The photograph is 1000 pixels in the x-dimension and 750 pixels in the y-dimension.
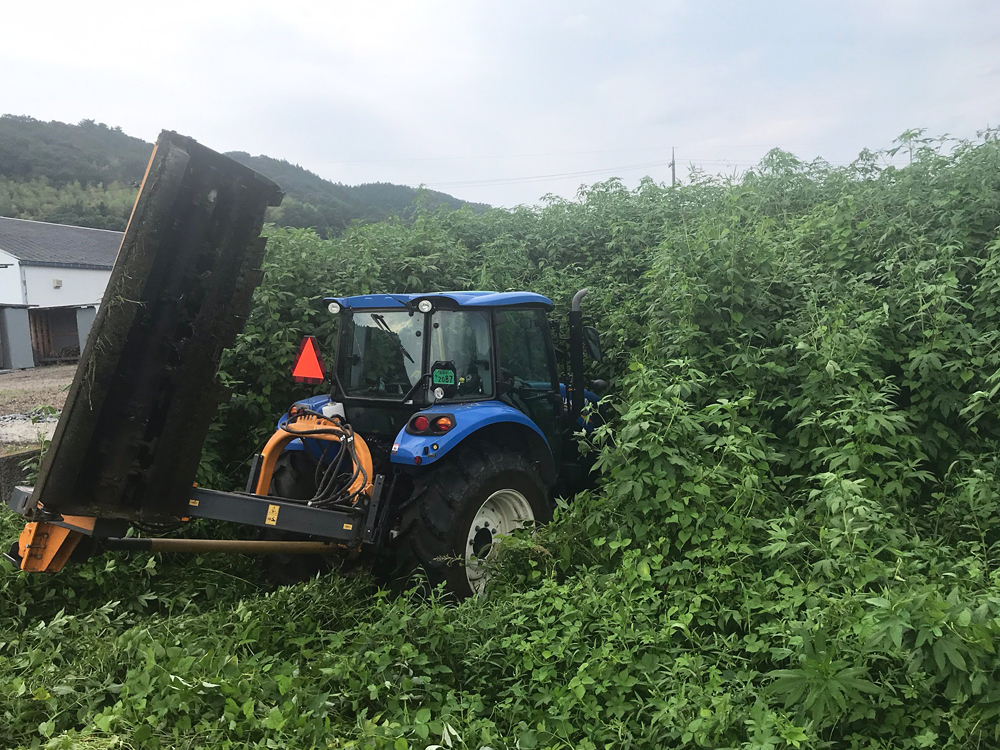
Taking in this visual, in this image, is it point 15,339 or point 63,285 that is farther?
point 63,285

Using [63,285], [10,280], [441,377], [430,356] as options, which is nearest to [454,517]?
[441,377]

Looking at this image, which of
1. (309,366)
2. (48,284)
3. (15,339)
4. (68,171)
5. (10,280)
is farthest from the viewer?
(68,171)

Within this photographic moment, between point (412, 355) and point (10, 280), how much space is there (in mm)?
28744

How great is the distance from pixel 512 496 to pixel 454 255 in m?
3.84

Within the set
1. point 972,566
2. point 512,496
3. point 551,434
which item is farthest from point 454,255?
point 972,566

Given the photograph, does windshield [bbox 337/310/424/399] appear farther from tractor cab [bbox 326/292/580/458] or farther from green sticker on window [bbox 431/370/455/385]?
green sticker on window [bbox 431/370/455/385]

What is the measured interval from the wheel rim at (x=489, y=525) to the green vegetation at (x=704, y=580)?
0.28 metres

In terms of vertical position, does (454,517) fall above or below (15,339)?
below

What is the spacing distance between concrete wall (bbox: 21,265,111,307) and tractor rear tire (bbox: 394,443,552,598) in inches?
1032

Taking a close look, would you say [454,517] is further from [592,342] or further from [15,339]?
[15,339]

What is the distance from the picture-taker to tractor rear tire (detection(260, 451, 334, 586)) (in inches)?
159

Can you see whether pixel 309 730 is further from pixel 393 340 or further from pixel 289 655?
pixel 393 340

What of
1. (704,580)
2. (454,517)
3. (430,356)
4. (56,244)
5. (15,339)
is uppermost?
(56,244)

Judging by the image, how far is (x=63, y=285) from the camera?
27.3 metres
